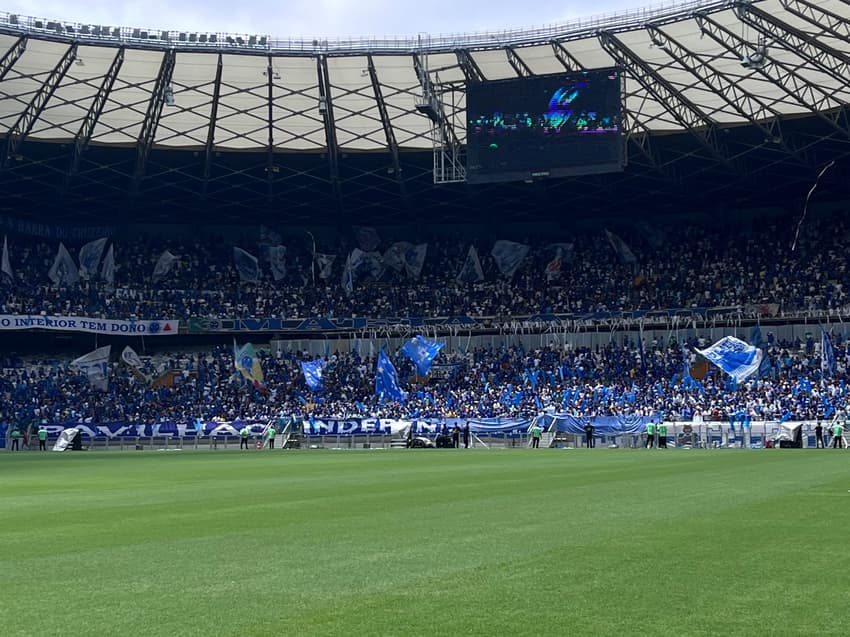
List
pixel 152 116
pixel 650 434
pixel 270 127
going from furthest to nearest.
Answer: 1. pixel 270 127
2. pixel 152 116
3. pixel 650 434

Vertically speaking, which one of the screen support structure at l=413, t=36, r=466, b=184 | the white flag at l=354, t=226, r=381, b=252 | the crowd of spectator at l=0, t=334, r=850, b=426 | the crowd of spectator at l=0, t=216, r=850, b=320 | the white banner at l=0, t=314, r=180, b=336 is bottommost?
the crowd of spectator at l=0, t=334, r=850, b=426

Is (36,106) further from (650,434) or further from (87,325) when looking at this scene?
(650,434)

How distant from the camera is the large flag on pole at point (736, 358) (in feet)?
200

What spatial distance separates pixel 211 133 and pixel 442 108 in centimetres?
1611

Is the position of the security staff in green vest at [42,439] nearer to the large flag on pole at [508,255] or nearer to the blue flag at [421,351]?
the blue flag at [421,351]

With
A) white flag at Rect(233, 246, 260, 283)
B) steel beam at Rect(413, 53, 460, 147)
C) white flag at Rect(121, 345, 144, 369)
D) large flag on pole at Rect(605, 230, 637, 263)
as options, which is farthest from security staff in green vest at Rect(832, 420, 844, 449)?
white flag at Rect(121, 345, 144, 369)

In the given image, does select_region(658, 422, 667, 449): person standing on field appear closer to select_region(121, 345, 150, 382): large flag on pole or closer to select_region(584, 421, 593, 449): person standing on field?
select_region(584, 421, 593, 449): person standing on field

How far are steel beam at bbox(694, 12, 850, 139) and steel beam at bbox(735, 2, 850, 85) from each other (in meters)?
0.95

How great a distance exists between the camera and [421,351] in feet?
226

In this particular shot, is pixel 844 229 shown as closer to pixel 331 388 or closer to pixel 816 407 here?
pixel 816 407

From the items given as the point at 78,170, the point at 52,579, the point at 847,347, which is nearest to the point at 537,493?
the point at 52,579

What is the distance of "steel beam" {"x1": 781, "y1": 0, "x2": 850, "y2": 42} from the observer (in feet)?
160

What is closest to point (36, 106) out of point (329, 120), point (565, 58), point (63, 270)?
point (329, 120)

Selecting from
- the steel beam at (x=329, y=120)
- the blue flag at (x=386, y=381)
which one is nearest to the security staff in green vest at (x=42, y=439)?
the blue flag at (x=386, y=381)
